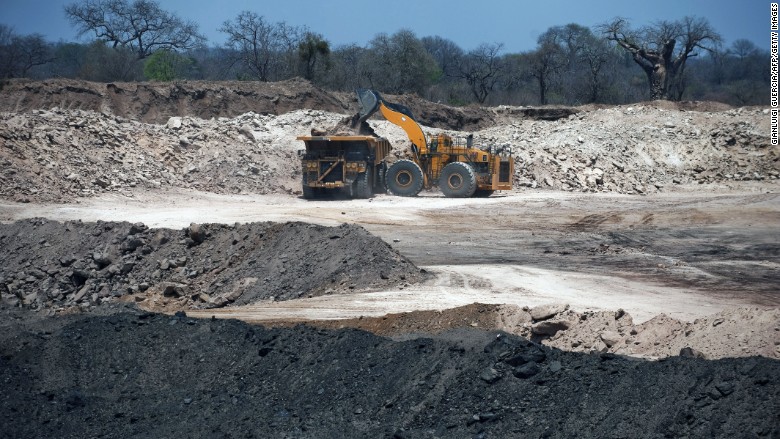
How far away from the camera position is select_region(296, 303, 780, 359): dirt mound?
8539 millimetres

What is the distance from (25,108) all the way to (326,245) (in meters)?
20.6

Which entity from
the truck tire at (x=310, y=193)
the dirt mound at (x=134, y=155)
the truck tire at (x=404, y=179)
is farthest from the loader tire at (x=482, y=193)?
the dirt mound at (x=134, y=155)

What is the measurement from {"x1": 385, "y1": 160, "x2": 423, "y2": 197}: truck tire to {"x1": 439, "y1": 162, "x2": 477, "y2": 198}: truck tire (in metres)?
0.68

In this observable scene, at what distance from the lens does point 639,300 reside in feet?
40.7

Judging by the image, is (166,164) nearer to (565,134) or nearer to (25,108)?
(25,108)

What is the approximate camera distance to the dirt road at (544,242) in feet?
40.8

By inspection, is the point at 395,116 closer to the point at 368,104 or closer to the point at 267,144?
the point at 368,104

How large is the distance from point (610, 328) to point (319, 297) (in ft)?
15.2

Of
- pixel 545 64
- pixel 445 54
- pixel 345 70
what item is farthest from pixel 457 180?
pixel 445 54

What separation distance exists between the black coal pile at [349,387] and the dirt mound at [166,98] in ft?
78.2

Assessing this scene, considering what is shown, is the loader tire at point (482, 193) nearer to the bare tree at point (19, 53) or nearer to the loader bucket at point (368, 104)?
the loader bucket at point (368, 104)

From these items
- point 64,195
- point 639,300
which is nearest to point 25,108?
point 64,195

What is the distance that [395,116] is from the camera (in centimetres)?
2570

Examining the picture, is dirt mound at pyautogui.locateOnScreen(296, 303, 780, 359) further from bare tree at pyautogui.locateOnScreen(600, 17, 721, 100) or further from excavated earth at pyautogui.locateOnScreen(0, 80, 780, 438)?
bare tree at pyautogui.locateOnScreen(600, 17, 721, 100)
